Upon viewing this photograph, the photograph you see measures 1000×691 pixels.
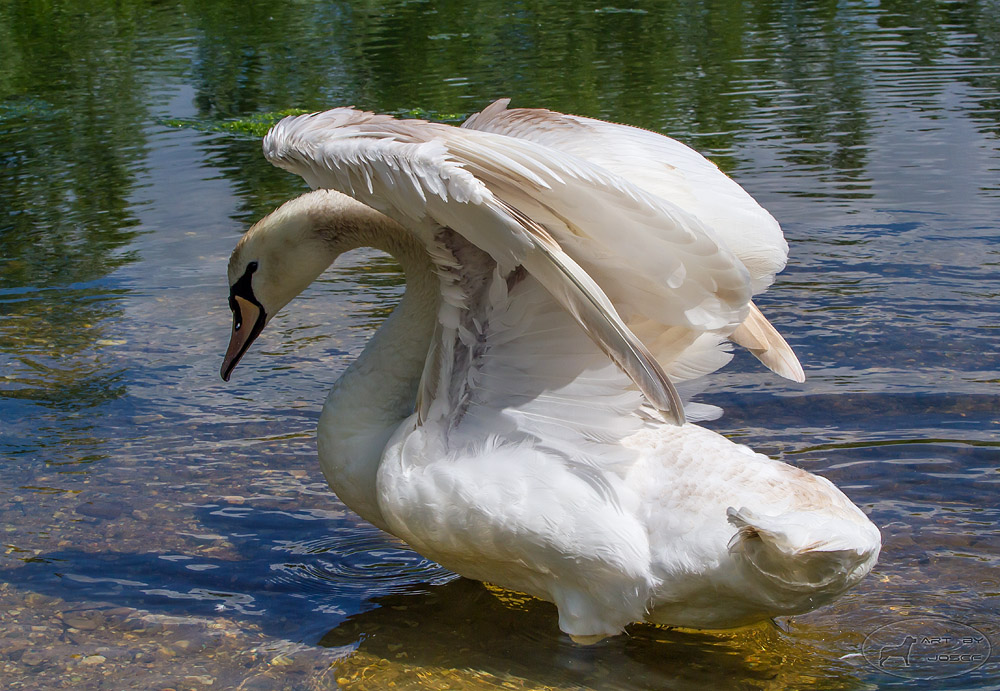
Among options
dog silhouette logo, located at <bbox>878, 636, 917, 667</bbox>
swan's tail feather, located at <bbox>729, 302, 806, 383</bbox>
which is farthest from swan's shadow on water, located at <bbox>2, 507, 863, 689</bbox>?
swan's tail feather, located at <bbox>729, 302, 806, 383</bbox>

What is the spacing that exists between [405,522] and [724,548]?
946mm

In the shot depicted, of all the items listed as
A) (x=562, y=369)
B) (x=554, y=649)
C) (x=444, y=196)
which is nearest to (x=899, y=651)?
(x=554, y=649)

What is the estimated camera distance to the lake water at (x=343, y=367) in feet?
12.1

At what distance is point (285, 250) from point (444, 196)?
1386 mm

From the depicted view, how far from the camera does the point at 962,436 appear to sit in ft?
15.7

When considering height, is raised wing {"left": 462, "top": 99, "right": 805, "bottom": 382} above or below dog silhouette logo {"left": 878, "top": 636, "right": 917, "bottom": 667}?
above

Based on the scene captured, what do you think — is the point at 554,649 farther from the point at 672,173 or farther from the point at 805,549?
the point at 672,173

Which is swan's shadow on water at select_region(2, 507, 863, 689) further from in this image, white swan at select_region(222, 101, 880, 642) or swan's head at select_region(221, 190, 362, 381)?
swan's head at select_region(221, 190, 362, 381)

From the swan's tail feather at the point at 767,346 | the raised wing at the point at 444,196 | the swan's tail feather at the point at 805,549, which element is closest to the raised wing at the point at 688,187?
the swan's tail feather at the point at 767,346

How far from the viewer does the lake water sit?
368 centimetres

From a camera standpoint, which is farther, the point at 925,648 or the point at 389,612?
the point at 389,612

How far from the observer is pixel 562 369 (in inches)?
141

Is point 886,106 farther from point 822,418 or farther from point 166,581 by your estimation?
point 166,581

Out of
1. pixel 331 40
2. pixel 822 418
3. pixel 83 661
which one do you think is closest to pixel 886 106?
pixel 822 418
